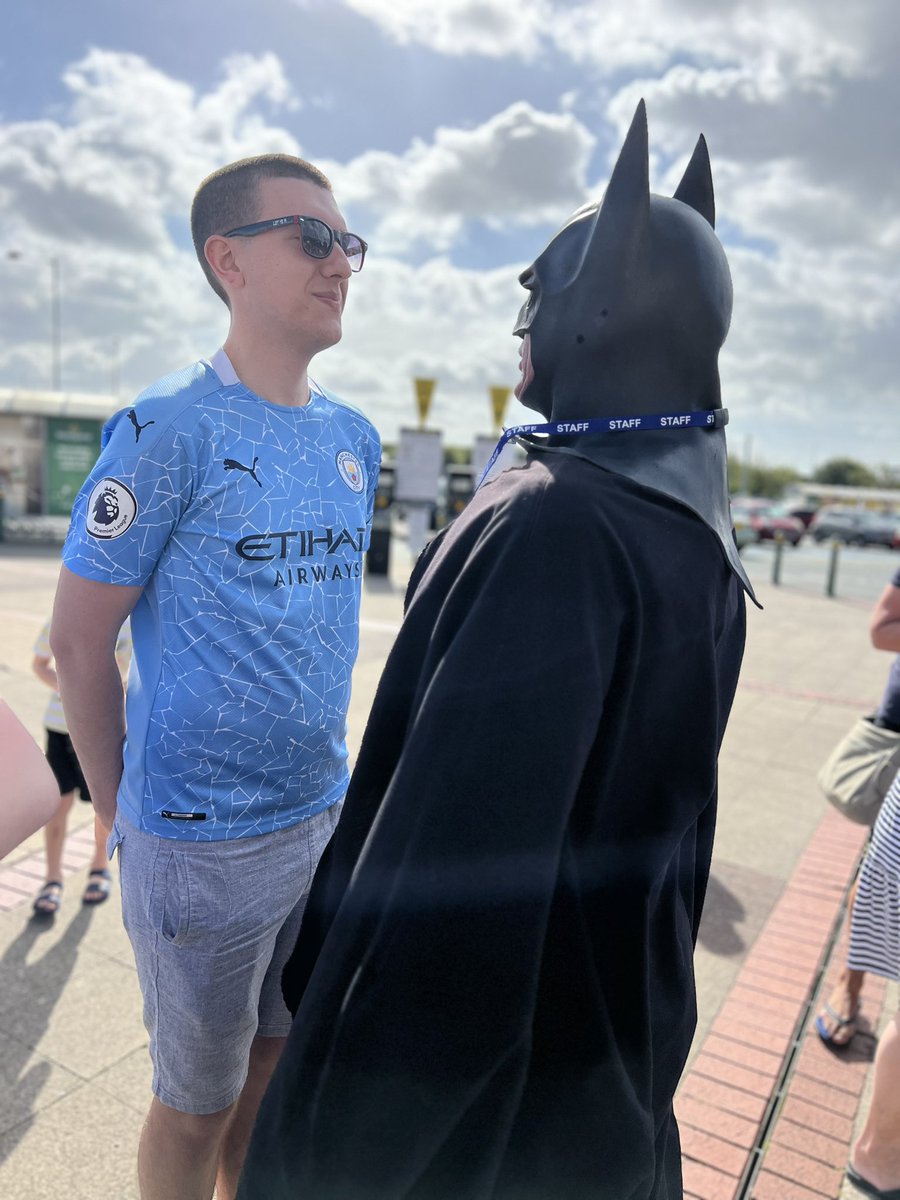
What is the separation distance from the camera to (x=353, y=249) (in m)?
1.88

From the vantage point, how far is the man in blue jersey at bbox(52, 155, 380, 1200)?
1.54 m

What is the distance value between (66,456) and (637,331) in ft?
59.6

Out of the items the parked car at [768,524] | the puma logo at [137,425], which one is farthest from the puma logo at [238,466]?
the parked car at [768,524]

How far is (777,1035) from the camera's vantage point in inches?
114

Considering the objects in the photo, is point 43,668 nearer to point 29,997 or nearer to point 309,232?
point 29,997

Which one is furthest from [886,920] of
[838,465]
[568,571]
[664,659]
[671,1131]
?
[838,465]

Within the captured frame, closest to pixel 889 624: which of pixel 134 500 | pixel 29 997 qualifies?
pixel 134 500

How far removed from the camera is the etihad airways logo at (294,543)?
157cm

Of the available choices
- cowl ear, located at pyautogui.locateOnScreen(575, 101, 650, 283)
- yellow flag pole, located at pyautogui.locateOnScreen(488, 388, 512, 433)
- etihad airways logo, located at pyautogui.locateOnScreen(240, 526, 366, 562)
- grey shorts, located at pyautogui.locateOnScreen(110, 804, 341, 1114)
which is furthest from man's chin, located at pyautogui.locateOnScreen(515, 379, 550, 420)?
yellow flag pole, located at pyautogui.locateOnScreen(488, 388, 512, 433)

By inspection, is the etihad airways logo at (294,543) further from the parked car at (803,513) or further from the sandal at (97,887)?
the parked car at (803,513)

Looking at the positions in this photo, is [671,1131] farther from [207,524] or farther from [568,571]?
[207,524]

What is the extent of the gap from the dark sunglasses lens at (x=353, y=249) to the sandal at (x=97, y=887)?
2.65 meters

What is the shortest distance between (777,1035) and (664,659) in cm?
245

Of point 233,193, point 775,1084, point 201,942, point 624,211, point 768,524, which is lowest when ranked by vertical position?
point 775,1084
